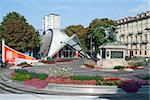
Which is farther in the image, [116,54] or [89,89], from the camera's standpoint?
[116,54]

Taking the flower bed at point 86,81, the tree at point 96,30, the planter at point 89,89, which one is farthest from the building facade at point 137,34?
the planter at point 89,89

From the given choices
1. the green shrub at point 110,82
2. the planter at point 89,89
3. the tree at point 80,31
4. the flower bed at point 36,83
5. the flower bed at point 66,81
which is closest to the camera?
the planter at point 89,89

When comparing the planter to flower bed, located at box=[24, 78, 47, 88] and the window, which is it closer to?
flower bed, located at box=[24, 78, 47, 88]

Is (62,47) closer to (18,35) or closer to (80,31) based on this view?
(18,35)

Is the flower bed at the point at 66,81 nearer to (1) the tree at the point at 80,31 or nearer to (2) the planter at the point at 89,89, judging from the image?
(2) the planter at the point at 89,89

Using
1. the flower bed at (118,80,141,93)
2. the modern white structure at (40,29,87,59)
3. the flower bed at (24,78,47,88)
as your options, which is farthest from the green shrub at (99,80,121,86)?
the modern white structure at (40,29,87,59)

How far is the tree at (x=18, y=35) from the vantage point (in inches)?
2971

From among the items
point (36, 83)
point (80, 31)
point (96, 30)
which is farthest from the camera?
point (80, 31)

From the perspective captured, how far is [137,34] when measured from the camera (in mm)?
107562

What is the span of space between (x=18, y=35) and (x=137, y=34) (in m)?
48.8

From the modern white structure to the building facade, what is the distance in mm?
19965

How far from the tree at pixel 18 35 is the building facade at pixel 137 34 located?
117 ft

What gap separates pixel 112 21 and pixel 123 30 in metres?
24.1

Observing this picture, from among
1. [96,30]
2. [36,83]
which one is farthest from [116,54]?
[96,30]
